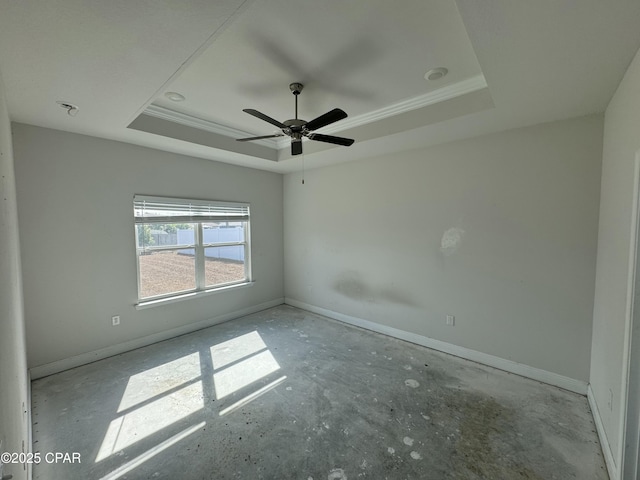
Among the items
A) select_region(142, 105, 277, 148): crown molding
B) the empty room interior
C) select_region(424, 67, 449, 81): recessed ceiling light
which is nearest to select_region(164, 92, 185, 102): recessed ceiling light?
the empty room interior

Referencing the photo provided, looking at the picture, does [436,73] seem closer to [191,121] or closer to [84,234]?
[191,121]

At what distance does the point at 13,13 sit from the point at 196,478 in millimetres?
2671

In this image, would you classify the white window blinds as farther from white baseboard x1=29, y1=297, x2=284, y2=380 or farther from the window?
white baseboard x1=29, y1=297, x2=284, y2=380

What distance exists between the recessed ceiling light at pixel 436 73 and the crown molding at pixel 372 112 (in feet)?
0.76

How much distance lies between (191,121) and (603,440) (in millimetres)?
4723

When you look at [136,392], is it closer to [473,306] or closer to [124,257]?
[124,257]

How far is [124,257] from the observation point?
3.31 metres

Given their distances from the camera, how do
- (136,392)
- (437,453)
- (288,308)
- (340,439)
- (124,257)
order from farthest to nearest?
(288,308)
(124,257)
(136,392)
(340,439)
(437,453)

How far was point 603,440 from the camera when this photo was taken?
1.92 meters

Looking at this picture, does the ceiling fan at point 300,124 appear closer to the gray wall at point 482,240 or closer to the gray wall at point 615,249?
the gray wall at point 482,240

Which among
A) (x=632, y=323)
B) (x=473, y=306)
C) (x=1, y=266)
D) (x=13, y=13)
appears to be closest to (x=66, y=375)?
(x=1, y=266)

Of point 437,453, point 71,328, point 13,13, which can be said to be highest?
point 13,13

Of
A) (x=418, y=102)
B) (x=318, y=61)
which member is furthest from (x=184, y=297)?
(x=418, y=102)

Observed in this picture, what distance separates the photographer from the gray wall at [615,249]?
5.46ft
